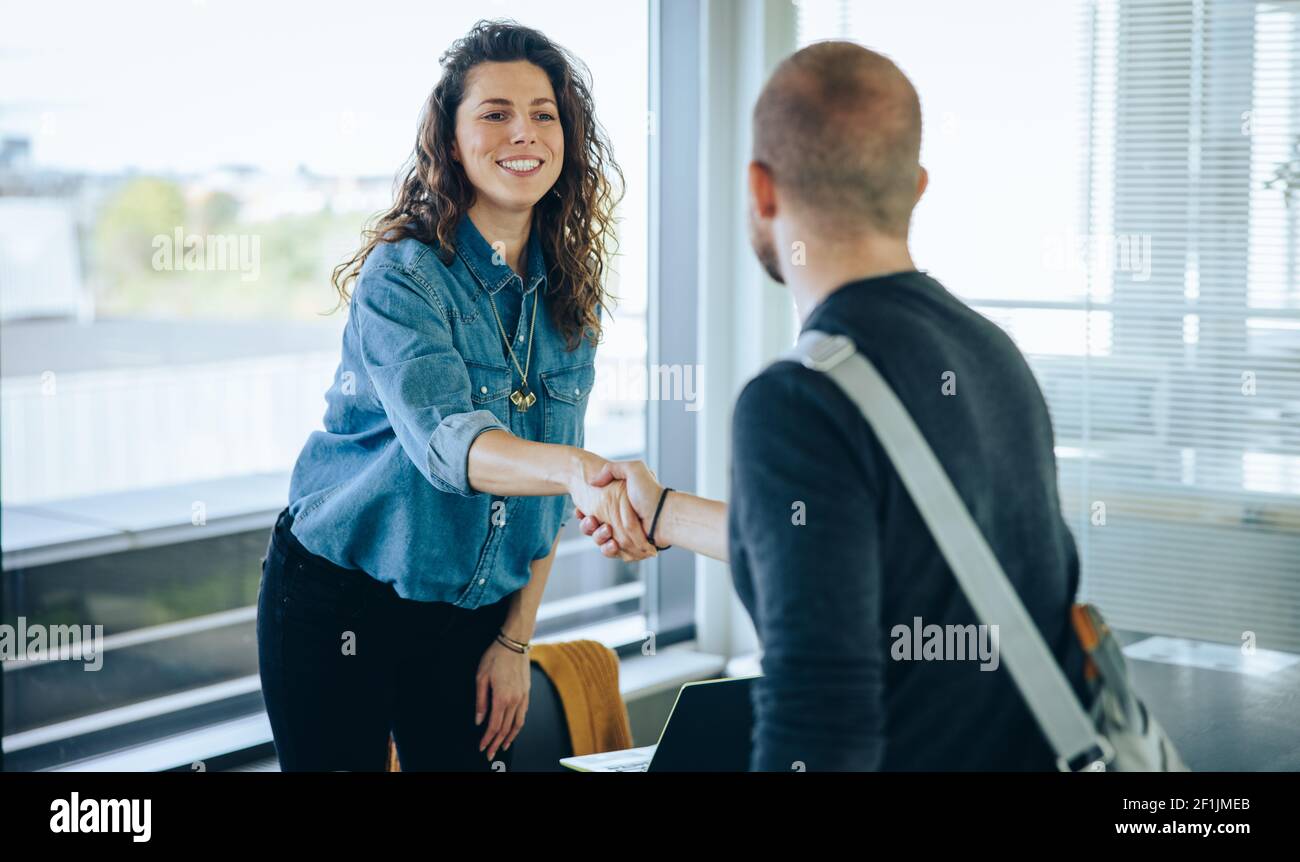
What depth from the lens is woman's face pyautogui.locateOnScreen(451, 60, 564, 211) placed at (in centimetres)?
193

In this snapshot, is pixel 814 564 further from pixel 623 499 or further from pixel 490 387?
pixel 490 387

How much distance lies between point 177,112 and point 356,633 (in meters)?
1.42

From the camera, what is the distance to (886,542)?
1080 mm

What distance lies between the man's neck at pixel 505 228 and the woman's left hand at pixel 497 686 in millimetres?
617

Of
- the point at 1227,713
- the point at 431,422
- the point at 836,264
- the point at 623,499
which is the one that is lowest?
the point at 1227,713

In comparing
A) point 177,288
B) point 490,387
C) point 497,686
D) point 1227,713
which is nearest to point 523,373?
point 490,387

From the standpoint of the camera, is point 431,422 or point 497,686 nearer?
point 431,422

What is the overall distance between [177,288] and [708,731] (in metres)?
1.87

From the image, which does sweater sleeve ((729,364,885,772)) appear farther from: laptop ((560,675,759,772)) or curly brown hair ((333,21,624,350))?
curly brown hair ((333,21,624,350))
